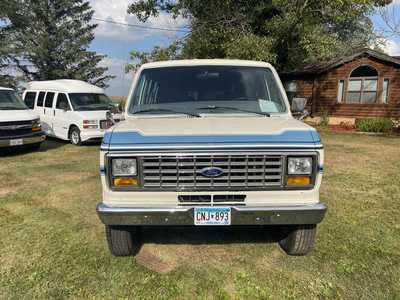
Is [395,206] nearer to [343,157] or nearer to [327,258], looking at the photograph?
[327,258]

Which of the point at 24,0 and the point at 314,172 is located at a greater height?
the point at 24,0

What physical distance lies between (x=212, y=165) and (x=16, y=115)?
831 cm

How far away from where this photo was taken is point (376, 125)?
15719mm

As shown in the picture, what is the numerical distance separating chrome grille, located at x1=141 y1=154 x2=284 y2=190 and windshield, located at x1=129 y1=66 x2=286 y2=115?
1063 millimetres

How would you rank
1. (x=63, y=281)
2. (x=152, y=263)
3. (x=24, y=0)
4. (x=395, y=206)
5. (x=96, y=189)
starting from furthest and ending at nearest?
(x=24, y=0)
(x=96, y=189)
(x=395, y=206)
(x=152, y=263)
(x=63, y=281)

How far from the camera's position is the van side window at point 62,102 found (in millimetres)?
11737

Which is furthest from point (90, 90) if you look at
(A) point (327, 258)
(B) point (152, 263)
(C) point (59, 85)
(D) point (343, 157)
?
(A) point (327, 258)

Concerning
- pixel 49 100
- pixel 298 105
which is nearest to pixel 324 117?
pixel 49 100

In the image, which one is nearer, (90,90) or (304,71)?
(90,90)

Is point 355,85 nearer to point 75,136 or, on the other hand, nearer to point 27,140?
point 75,136

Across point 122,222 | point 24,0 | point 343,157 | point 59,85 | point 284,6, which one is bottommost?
point 343,157

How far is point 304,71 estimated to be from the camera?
19.4 meters

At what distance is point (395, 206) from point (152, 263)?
412cm

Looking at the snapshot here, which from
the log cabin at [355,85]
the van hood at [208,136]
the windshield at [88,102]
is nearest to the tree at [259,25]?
the log cabin at [355,85]
